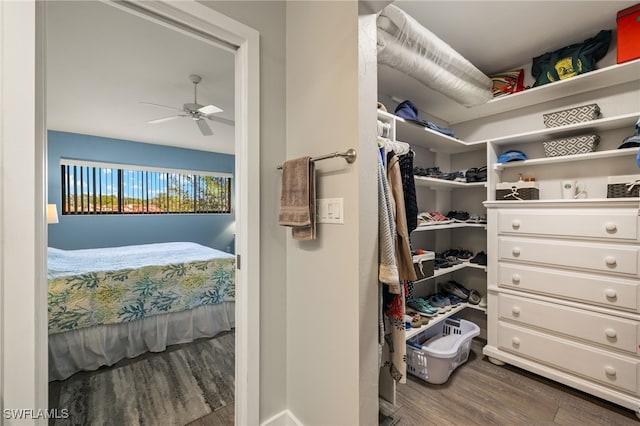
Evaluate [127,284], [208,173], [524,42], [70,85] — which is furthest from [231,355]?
[208,173]

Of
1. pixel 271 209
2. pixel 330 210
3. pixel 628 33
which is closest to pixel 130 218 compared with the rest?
pixel 271 209

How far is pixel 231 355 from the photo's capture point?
7.83ft

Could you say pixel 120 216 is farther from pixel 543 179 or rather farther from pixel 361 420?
pixel 543 179

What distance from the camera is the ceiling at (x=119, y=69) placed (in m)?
1.81

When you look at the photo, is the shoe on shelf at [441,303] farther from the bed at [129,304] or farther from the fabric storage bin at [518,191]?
the bed at [129,304]

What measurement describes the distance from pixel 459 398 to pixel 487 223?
1.36m

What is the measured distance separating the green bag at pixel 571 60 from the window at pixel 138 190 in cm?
530

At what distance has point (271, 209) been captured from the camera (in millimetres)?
1479

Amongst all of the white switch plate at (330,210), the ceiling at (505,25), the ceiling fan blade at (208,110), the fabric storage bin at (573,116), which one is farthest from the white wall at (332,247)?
the fabric storage bin at (573,116)

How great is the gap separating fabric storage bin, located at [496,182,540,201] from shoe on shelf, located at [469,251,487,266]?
0.59 metres

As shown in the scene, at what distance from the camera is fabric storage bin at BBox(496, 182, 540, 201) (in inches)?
83.2

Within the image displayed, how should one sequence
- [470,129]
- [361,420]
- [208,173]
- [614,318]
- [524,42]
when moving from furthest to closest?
[208,173] → [470,129] → [524,42] → [614,318] → [361,420]

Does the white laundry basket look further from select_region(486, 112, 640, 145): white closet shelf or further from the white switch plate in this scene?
select_region(486, 112, 640, 145): white closet shelf

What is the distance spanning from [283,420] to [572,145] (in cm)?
273
